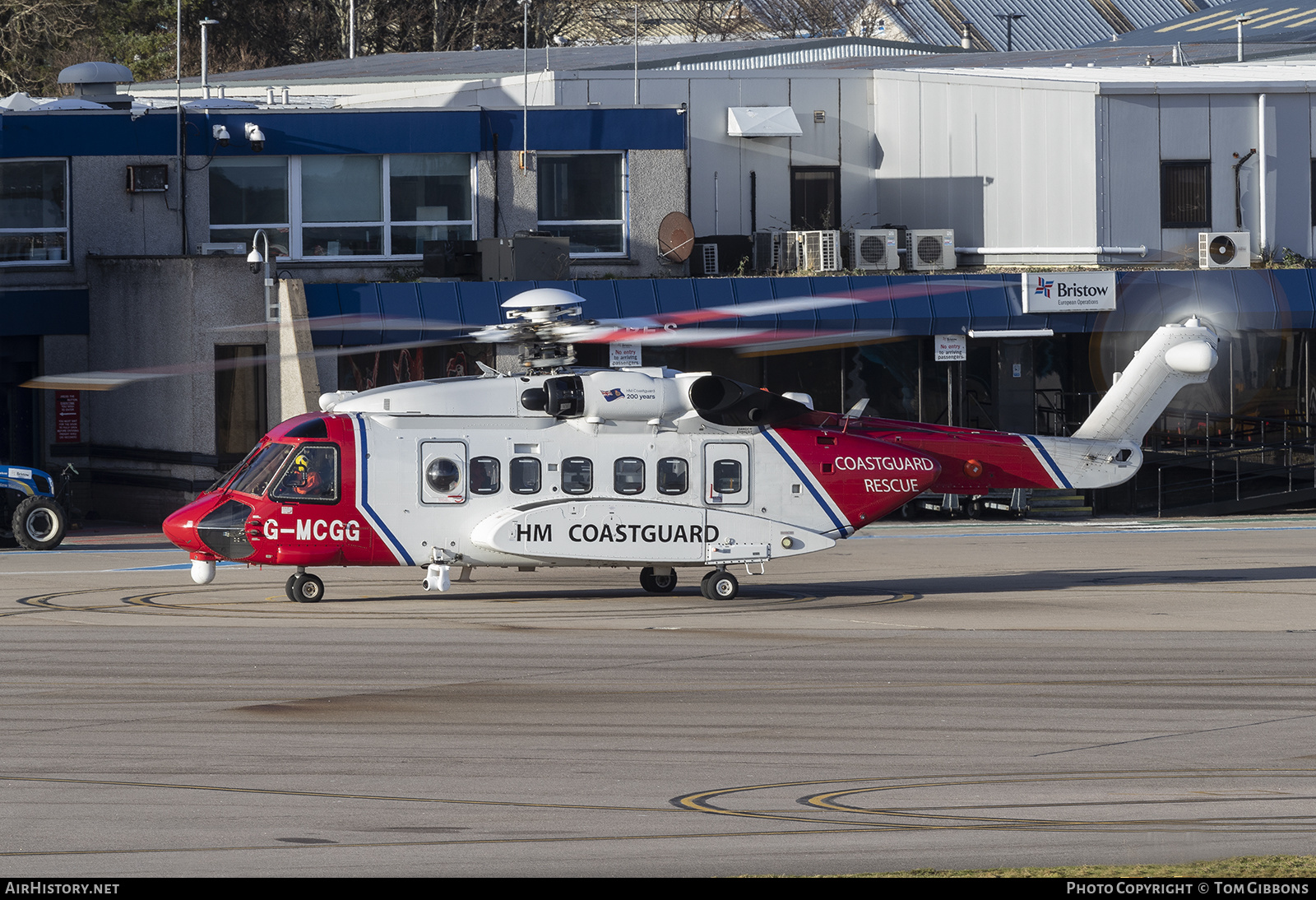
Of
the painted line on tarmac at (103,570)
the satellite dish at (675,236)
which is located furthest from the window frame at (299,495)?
the satellite dish at (675,236)

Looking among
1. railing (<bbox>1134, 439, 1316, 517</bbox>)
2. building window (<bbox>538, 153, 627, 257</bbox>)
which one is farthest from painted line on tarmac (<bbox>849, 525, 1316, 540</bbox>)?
building window (<bbox>538, 153, 627, 257</bbox>)

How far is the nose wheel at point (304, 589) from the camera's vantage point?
65.8ft

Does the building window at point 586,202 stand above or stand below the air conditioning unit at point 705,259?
above

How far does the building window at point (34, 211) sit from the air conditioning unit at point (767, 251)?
14.1m

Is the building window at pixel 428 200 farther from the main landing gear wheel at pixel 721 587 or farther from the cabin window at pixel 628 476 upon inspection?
the main landing gear wheel at pixel 721 587

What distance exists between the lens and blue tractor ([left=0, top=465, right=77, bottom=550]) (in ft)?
84.8

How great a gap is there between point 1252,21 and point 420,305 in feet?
112

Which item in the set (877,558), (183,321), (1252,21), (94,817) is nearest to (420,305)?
(183,321)

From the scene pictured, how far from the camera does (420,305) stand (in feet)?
96.4

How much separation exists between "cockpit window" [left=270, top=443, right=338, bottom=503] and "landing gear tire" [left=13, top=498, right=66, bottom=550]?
8278 mm

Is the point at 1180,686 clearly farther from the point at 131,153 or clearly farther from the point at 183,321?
the point at 131,153

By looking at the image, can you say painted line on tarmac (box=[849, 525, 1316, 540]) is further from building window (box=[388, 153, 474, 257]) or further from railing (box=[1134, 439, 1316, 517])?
building window (box=[388, 153, 474, 257])

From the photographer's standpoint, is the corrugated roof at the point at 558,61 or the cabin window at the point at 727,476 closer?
the cabin window at the point at 727,476

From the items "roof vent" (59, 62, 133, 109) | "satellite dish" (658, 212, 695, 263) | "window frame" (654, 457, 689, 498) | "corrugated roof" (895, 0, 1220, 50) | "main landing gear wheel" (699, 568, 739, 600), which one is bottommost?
"main landing gear wheel" (699, 568, 739, 600)
